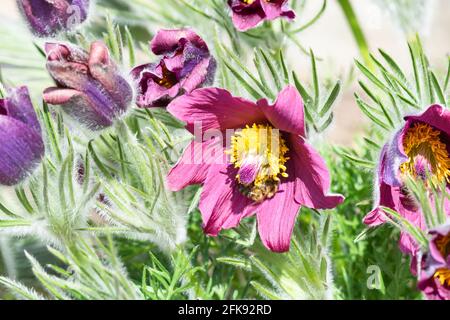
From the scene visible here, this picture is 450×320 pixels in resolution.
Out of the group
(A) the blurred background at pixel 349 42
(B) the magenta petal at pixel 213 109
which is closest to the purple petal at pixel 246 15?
(B) the magenta petal at pixel 213 109

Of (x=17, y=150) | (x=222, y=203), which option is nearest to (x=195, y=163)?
(x=222, y=203)

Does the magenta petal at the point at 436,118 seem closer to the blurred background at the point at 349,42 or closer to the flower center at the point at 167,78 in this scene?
the flower center at the point at 167,78

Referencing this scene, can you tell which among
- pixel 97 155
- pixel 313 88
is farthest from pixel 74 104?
pixel 313 88

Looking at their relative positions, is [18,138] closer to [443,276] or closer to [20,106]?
[20,106]

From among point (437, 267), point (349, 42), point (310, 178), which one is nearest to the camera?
point (437, 267)

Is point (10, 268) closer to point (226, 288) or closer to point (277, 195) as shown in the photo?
point (226, 288)
